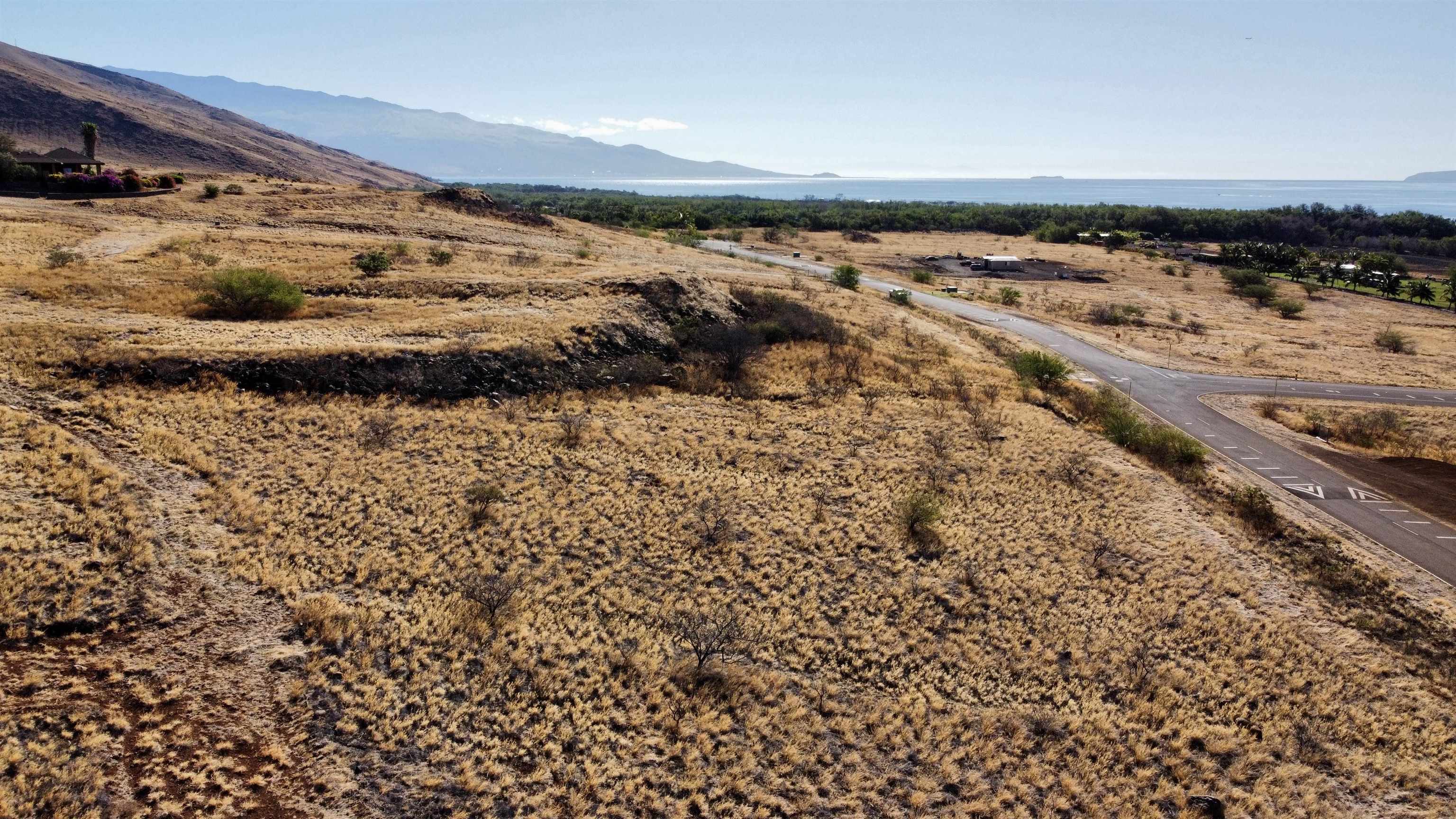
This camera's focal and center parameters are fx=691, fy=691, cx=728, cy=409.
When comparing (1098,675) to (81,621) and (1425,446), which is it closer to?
(81,621)

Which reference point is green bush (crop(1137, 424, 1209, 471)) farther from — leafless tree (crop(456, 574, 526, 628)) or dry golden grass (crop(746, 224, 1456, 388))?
leafless tree (crop(456, 574, 526, 628))

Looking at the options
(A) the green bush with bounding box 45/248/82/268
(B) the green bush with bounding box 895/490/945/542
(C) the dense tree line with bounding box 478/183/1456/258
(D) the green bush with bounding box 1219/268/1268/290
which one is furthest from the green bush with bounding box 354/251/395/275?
(D) the green bush with bounding box 1219/268/1268/290

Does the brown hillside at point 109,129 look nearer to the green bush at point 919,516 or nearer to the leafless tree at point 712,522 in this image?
the leafless tree at point 712,522

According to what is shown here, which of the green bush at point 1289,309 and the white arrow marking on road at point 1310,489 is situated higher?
the green bush at point 1289,309

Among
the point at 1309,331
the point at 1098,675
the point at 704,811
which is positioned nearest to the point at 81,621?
the point at 704,811

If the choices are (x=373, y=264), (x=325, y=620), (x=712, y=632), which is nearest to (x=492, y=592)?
(x=325, y=620)

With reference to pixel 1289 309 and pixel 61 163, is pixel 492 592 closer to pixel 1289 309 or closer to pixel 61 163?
pixel 61 163

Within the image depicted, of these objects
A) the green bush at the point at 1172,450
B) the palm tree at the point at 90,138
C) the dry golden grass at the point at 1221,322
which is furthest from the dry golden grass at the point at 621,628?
the palm tree at the point at 90,138
